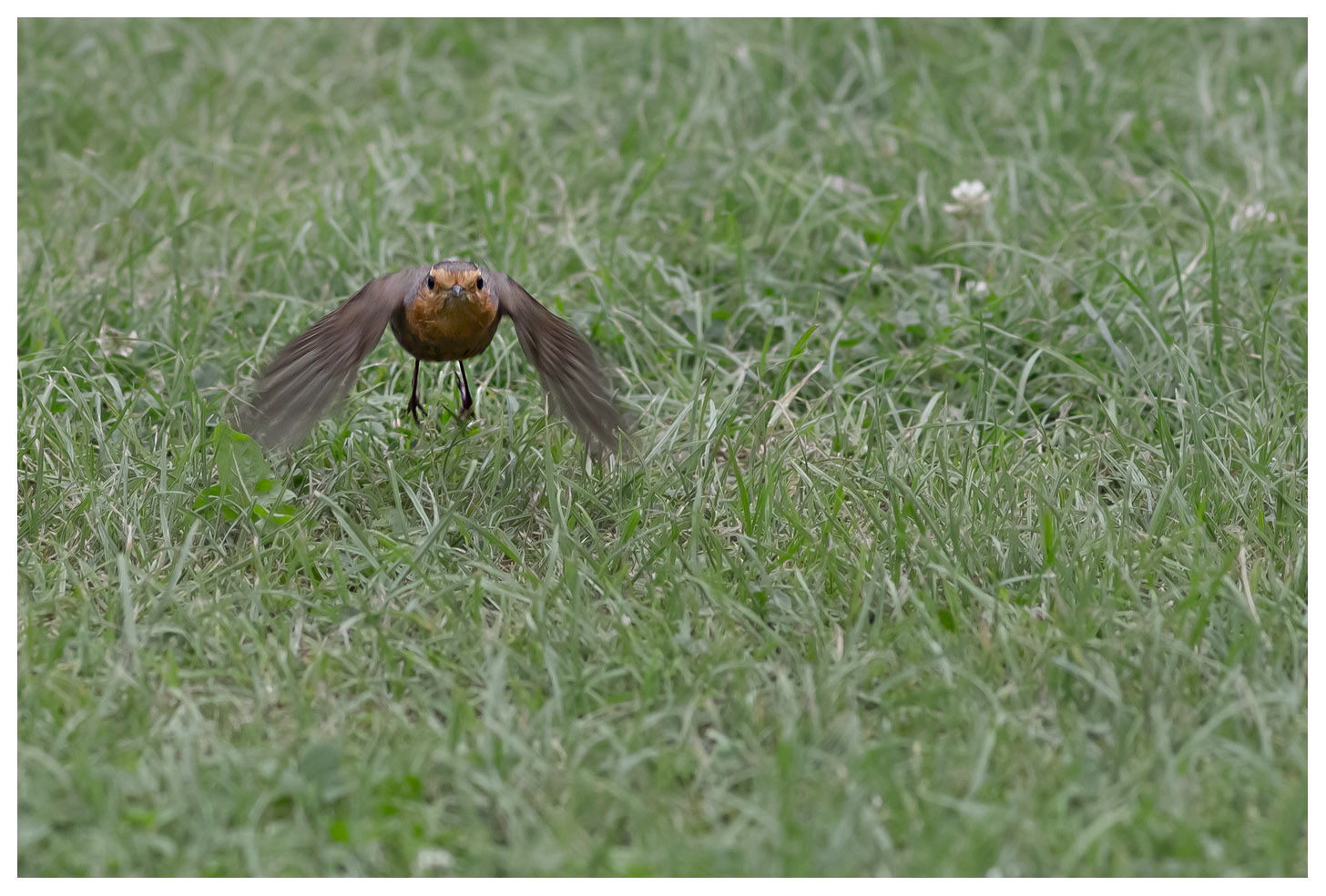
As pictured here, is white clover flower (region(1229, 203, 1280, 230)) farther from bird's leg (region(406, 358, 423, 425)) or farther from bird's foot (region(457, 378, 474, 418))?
bird's leg (region(406, 358, 423, 425))

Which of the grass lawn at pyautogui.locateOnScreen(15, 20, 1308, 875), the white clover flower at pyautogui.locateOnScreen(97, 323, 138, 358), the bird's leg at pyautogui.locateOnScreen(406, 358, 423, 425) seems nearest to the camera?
the grass lawn at pyautogui.locateOnScreen(15, 20, 1308, 875)

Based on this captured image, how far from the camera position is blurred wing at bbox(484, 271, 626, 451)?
10.8ft

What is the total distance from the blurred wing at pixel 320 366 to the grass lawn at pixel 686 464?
0.20 m

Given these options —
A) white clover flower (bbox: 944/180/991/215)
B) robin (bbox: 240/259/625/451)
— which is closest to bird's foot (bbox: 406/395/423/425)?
robin (bbox: 240/259/625/451)

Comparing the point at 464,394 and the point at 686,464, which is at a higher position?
the point at 464,394

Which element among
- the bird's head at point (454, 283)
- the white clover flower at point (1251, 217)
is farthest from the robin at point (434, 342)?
the white clover flower at point (1251, 217)

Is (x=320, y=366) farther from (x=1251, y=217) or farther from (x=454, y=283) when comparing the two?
(x=1251, y=217)

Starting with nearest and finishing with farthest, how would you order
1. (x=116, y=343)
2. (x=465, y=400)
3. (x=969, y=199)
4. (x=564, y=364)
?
(x=564, y=364)
(x=465, y=400)
(x=116, y=343)
(x=969, y=199)

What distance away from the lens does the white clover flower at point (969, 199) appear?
4668 millimetres

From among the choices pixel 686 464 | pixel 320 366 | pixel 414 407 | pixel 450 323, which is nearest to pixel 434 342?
pixel 450 323

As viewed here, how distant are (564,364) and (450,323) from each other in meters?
0.28

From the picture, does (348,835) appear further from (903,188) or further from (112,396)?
(903,188)

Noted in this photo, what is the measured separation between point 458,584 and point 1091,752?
1.35m

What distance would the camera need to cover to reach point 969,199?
4668 millimetres
